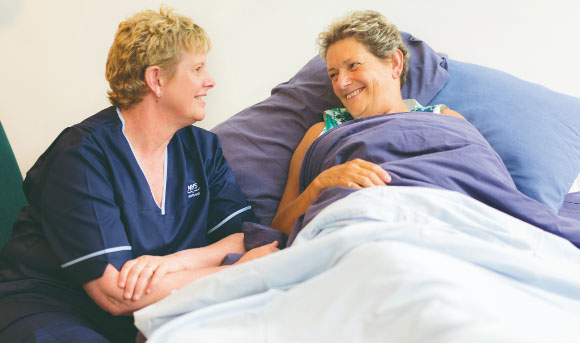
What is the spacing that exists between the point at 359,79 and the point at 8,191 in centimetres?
125

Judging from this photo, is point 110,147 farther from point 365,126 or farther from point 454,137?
point 454,137

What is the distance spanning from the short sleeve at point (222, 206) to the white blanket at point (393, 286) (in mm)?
515

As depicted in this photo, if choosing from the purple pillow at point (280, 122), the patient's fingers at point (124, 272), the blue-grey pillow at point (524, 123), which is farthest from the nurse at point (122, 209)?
the blue-grey pillow at point (524, 123)

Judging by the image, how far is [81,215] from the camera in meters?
1.30

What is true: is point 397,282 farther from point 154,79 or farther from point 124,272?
point 154,79


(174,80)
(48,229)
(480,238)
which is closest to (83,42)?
(174,80)

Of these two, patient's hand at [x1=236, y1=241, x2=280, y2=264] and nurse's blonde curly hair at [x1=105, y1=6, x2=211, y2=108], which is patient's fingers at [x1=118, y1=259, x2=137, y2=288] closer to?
patient's hand at [x1=236, y1=241, x2=280, y2=264]

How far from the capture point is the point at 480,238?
1.15 m

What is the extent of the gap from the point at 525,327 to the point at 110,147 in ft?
3.47

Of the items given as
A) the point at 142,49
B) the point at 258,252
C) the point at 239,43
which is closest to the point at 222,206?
the point at 258,252

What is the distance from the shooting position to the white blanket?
83cm

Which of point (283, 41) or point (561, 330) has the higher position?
point (283, 41)

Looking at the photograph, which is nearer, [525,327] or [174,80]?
[525,327]

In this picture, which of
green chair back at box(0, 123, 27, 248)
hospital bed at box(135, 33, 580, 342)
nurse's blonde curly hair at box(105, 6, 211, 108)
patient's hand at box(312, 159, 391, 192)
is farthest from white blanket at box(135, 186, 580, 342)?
green chair back at box(0, 123, 27, 248)
